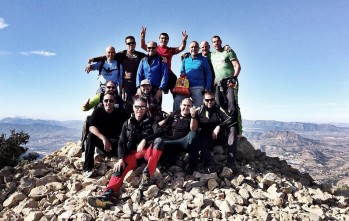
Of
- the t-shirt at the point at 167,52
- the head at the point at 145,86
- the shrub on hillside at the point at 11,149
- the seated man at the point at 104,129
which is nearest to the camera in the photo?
the seated man at the point at 104,129

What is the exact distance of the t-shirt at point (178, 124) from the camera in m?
9.22

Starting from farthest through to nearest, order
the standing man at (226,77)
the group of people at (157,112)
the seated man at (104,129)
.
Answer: the standing man at (226,77), the seated man at (104,129), the group of people at (157,112)

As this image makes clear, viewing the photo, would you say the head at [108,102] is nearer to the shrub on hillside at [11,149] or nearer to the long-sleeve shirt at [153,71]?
the long-sleeve shirt at [153,71]

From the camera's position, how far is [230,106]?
1039 centimetres

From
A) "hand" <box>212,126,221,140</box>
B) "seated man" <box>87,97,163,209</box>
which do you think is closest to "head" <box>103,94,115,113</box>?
"seated man" <box>87,97,163,209</box>

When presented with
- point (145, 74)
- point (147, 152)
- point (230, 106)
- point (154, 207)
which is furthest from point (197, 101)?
point (154, 207)

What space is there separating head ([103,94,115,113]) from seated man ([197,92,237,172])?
282 centimetres

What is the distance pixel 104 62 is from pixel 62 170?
14.1 feet

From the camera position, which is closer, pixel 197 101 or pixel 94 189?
pixel 94 189

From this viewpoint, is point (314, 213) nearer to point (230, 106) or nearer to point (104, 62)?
point (230, 106)

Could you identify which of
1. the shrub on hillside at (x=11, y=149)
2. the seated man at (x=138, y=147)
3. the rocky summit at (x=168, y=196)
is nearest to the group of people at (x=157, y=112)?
the seated man at (x=138, y=147)

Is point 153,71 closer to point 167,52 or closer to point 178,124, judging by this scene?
point 167,52

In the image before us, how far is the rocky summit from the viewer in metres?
7.59

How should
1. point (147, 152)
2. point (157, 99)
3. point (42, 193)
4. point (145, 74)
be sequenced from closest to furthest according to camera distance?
point (147, 152) → point (42, 193) → point (157, 99) → point (145, 74)
